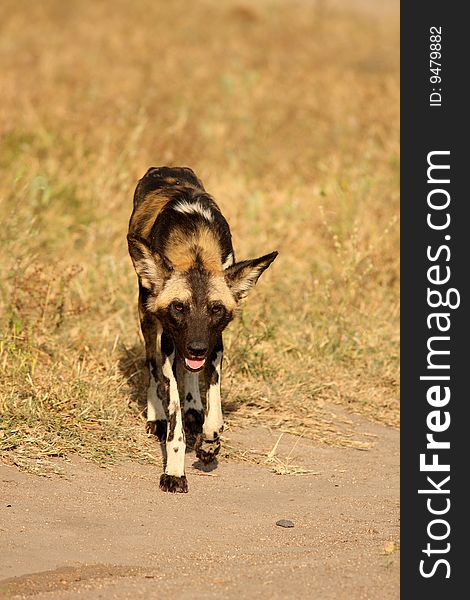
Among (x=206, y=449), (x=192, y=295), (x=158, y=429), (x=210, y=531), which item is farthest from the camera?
(x=158, y=429)

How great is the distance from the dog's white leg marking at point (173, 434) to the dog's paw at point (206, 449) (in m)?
0.11

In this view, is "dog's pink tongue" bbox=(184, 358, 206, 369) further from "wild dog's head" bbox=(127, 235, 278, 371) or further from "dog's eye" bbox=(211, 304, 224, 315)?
"dog's eye" bbox=(211, 304, 224, 315)

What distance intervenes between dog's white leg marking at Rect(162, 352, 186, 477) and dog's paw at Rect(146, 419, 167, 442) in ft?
1.56

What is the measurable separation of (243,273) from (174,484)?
1154 mm

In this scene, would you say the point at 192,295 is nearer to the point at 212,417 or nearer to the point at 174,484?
the point at 212,417

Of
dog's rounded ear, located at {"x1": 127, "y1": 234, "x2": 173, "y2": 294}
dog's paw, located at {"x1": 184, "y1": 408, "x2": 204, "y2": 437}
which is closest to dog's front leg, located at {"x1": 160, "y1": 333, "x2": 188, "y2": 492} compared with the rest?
dog's rounded ear, located at {"x1": 127, "y1": 234, "x2": 173, "y2": 294}

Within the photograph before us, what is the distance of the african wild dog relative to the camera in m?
5.23

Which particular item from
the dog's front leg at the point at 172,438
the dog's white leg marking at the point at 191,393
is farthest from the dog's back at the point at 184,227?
the dog's white leg marking at the point at 191,393

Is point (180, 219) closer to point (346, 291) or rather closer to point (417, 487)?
point (417, 487)

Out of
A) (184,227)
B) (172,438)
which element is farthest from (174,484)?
(184,227)

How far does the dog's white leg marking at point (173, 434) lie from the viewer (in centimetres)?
525

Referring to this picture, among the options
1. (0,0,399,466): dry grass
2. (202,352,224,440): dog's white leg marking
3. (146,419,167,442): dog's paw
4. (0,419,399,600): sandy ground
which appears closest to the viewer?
(0,419,399,600): sandy ground

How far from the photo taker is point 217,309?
17.4 ft

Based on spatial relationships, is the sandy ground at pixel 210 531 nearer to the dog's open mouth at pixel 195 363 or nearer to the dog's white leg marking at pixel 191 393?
the dog's white leg marking at pixel 191 393
